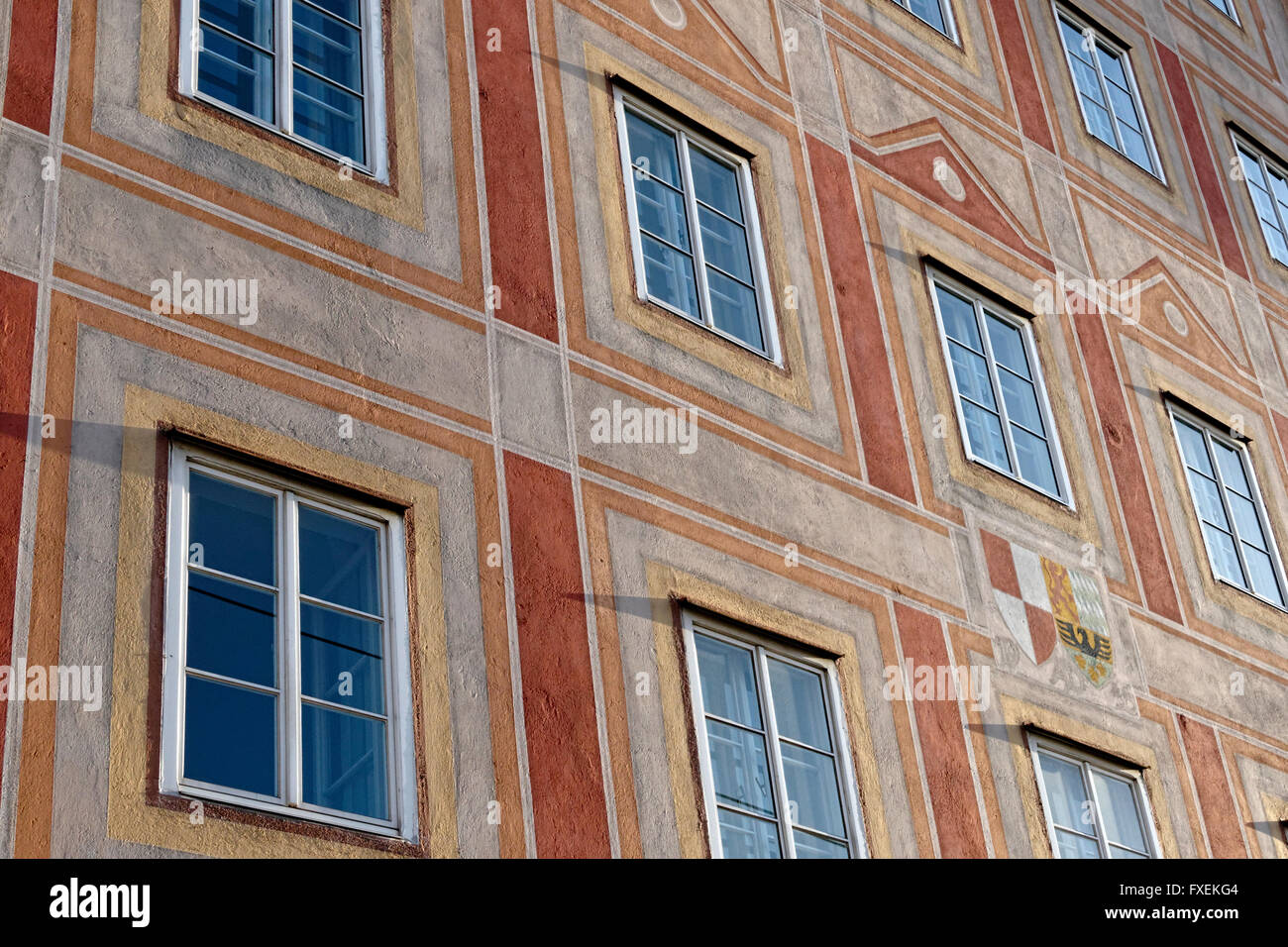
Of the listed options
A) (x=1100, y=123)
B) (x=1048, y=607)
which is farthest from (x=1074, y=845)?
(x=1100, y=123)

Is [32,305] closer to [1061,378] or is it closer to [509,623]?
[509,623]

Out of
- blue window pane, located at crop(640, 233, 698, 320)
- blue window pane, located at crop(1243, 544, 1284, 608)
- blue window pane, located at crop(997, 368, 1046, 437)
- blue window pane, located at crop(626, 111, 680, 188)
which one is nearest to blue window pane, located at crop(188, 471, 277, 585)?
blue window pane, located at crop(640, 233, 698, 320)

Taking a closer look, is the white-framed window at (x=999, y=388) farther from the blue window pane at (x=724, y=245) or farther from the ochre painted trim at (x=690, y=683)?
the ochre painted trim at (x=690, y=683)

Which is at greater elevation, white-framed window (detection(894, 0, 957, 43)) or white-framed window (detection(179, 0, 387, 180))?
white-framed window (detection(894, 0, 957, 43))

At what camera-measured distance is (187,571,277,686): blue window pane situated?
24.3ft

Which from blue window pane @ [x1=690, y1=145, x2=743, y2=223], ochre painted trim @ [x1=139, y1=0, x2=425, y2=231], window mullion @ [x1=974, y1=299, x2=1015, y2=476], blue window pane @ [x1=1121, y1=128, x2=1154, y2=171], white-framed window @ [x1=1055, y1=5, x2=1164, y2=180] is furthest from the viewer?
blue window pane @ [x1=1121, y1=128, x2=1154, y2=171]

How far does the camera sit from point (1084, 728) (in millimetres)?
11125

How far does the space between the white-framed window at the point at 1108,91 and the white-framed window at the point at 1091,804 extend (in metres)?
5.82

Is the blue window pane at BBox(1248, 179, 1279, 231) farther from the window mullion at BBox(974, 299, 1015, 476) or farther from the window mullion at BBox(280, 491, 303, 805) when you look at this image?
the window mullion at BBox(280, 491, 303, 805)

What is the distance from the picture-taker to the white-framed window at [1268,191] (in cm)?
1677

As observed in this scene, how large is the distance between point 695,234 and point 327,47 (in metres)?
2.33

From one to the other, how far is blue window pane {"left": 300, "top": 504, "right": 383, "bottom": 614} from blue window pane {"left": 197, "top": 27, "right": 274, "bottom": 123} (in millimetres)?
2001
